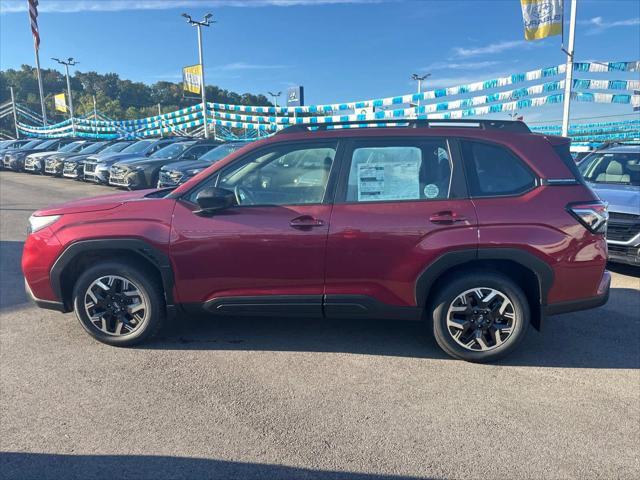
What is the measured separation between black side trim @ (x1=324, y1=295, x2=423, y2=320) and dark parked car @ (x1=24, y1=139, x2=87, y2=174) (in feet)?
60.2

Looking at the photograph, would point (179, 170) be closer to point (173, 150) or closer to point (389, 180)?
point (173, 150)

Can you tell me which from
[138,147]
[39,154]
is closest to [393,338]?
[138,147]

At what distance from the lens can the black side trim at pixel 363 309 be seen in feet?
11.4

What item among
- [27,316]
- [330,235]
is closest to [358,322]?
[330,235]

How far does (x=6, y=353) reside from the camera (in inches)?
142

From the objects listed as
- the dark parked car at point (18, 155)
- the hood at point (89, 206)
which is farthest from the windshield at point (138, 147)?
the hood at point (89, 206)

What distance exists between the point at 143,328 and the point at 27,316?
1497 millimetres

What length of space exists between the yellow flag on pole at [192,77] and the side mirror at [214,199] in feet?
97.6

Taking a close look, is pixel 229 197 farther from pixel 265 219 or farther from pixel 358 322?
pixel 358 322

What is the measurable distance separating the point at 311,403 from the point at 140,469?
1071 millimetres

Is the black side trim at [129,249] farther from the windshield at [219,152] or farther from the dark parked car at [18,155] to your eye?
the dark parked car at [18,155]

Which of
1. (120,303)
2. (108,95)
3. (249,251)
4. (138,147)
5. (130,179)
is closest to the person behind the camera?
(249,251)

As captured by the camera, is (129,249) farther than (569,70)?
No

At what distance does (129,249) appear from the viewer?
11.6ft
